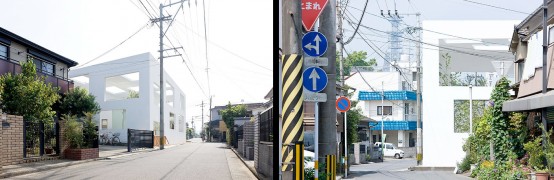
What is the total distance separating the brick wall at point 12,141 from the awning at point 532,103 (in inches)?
507

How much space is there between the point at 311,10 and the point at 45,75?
424 inches

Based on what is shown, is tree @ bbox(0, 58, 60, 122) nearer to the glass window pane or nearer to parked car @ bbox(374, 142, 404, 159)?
Result: the glass window pane

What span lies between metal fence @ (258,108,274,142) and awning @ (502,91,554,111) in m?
6.50

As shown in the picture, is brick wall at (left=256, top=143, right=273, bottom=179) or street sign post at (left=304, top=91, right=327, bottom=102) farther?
brick wall at (left=256, top=143, right=273, bottom=179)

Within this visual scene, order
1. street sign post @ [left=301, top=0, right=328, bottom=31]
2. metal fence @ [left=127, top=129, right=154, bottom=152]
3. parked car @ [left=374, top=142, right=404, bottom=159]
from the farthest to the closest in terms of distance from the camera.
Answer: parked car @ [left=374, top=142, right=404, bottom=159] → metal fence @ [left=127, top=129, right=154, bottom=152] → street sign post @ [left=301, top=0, right=328, bottom=31]

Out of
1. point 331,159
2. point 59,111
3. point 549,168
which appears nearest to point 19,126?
point 59,111

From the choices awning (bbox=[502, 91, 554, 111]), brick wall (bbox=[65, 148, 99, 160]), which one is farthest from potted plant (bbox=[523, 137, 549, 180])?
brick wall (bbox=[65, 148, 99, 160])

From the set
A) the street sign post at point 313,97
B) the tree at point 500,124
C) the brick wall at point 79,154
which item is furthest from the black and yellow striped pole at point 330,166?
the brick wall at point 79,154

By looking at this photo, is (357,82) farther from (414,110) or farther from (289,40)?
(289,40)

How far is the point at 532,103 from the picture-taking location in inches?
575

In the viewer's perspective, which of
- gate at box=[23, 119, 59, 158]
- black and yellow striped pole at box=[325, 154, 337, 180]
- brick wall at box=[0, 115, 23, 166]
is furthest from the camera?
gate at box=[23, 119, 59, 158]

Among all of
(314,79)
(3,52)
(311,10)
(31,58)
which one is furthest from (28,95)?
(314,79)

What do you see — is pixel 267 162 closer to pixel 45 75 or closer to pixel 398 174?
pixel 45 75

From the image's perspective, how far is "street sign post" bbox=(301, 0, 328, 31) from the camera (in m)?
8.06
